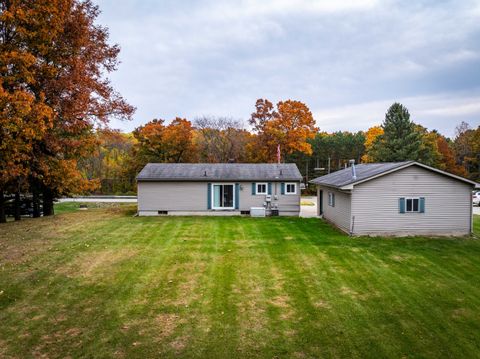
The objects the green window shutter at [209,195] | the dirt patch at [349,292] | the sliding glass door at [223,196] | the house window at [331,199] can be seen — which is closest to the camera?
the dirt patch at [349,292]

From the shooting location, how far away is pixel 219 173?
73.3 feet

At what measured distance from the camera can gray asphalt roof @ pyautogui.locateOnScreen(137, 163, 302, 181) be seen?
21.5 m

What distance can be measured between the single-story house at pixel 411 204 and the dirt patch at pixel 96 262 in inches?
363

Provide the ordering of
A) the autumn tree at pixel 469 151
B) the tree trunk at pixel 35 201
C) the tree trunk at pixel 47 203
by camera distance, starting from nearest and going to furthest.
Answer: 1. the tree trunk at pixel 35 201
2. the tree trunk at pixel 47 203
3. the autumn tree at pixel 469 151

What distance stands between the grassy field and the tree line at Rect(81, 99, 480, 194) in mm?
23688

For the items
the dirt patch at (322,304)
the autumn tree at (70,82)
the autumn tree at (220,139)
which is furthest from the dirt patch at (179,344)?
the autumn tree at (220,139)

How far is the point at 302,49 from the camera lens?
24391 millimetres

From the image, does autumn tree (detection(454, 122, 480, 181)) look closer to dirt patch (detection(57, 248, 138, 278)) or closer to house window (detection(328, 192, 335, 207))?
house window (detection(328, 192, 335, 207))

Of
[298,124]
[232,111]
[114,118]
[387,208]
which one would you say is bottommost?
[387,208]

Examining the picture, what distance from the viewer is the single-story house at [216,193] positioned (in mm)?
21625

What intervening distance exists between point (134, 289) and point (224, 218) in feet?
39.4

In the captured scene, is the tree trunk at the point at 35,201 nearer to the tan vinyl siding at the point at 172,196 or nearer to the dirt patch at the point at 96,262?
the tan vinyl siding at the point at 172,196

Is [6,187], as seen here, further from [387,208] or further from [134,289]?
[387,208]

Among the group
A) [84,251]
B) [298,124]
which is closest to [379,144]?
[298,124]
